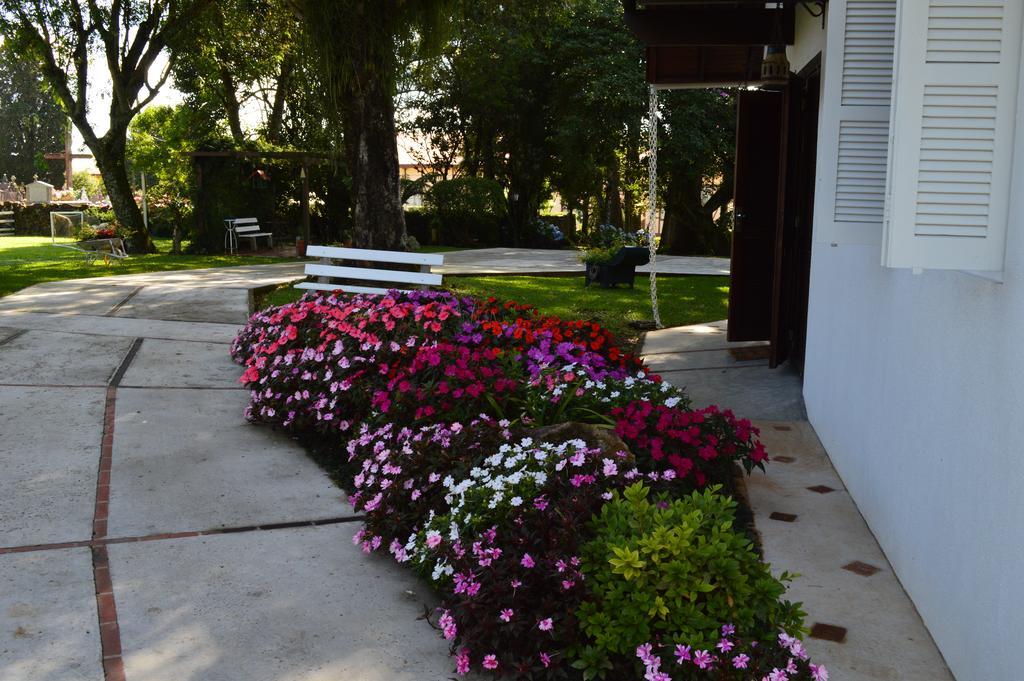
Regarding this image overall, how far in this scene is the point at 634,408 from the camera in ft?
14.9

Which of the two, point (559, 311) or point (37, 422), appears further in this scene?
point (559, 311)

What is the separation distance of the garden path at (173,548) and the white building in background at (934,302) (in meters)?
1.68

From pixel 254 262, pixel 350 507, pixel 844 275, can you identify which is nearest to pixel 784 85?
pixel 844 275

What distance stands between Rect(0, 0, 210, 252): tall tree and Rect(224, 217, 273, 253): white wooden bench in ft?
6.84

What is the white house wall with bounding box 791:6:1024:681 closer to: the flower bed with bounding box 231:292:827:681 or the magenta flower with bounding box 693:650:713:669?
the flower bed with bounding box 231:292:827:681

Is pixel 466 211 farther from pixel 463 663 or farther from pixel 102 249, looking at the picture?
pixel 463 663

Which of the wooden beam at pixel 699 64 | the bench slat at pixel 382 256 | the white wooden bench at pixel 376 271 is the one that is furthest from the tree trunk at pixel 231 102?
the wooden beam at pixel 699 64

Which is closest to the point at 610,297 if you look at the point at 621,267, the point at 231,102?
the point at 621,267

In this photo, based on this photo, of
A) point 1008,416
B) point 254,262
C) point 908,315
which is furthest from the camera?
point 254,262

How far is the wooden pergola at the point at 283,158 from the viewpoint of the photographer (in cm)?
1997

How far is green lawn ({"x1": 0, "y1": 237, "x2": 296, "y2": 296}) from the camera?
12721mm

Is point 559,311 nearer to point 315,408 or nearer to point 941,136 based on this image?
point 315,408

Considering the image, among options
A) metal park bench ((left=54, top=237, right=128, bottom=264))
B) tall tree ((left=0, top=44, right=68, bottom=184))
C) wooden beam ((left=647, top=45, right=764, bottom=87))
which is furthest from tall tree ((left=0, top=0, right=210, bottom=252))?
tall tree ((left=0, top=44, right=68, bottom=184))

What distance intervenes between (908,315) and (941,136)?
1.17 m
